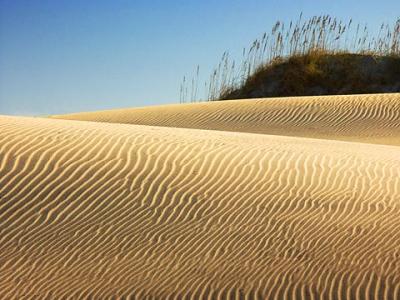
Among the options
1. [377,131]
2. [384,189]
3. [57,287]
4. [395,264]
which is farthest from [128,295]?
[377,131]

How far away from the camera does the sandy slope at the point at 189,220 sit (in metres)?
5.38

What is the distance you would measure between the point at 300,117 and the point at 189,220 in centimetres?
1292

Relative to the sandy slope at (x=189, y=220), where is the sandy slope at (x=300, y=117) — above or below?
above

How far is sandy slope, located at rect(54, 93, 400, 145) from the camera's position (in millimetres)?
18000

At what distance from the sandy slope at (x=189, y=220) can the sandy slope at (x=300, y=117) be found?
339 inches

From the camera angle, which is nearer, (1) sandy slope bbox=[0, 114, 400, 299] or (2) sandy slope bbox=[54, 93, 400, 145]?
(1) sandy slope bbox=[0, 114, 400, 299]

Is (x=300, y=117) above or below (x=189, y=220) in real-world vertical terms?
above

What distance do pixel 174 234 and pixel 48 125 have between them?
4720 millimetres

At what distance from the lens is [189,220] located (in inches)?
260

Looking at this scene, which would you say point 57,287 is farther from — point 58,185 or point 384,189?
point 384,189

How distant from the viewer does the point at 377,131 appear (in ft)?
59.2

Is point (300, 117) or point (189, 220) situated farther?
point (300, 117)

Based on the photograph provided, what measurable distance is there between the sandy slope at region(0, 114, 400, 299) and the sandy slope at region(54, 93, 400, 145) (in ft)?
28.2

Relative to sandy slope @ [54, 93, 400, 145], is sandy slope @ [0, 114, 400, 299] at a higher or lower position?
lower
